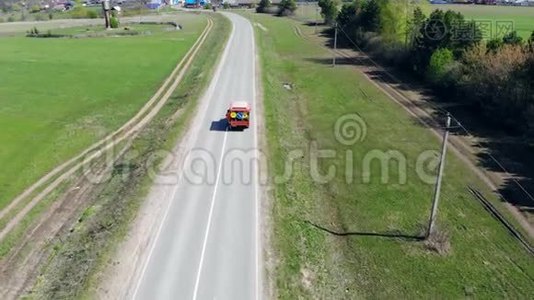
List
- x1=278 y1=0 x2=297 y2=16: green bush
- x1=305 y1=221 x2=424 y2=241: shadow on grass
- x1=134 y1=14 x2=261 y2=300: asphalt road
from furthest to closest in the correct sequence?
x1=278 y1=0 x2=297 y2=16: green bush
x1=305 y1=221 x2=424 y2=241: shadow on grass
x1=134 y1=14 x2=261 y2=300: asphalt road

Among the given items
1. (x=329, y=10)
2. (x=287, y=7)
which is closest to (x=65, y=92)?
(x=329, y=10)

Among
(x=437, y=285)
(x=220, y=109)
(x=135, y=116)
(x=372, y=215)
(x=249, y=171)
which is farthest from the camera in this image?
(x=135, y=116)

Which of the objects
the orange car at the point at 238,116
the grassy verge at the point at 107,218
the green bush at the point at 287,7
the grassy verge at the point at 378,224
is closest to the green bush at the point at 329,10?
the green bush at the point at 287,7

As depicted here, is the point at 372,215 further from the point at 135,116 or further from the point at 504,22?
the point at 504,22

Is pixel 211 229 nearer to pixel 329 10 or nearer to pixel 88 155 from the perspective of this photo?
pixel 88 155

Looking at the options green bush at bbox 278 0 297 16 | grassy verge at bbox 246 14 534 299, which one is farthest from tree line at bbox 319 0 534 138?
green bush at bbox 278 0 297 16

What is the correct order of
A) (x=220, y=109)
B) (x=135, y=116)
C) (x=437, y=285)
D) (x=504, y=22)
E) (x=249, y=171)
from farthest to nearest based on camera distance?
(x=504, y=22) → (x=135, y=116) → (x=220, y=109) → (x=249, y=171) → (x=437, y=285)

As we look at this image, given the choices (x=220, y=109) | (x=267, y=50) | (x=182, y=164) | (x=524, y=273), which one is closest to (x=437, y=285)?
(x=524, y=273)

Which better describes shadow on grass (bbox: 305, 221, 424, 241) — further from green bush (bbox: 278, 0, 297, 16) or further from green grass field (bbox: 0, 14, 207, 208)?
green bush (bbox: 278, 0, 297, 16)
